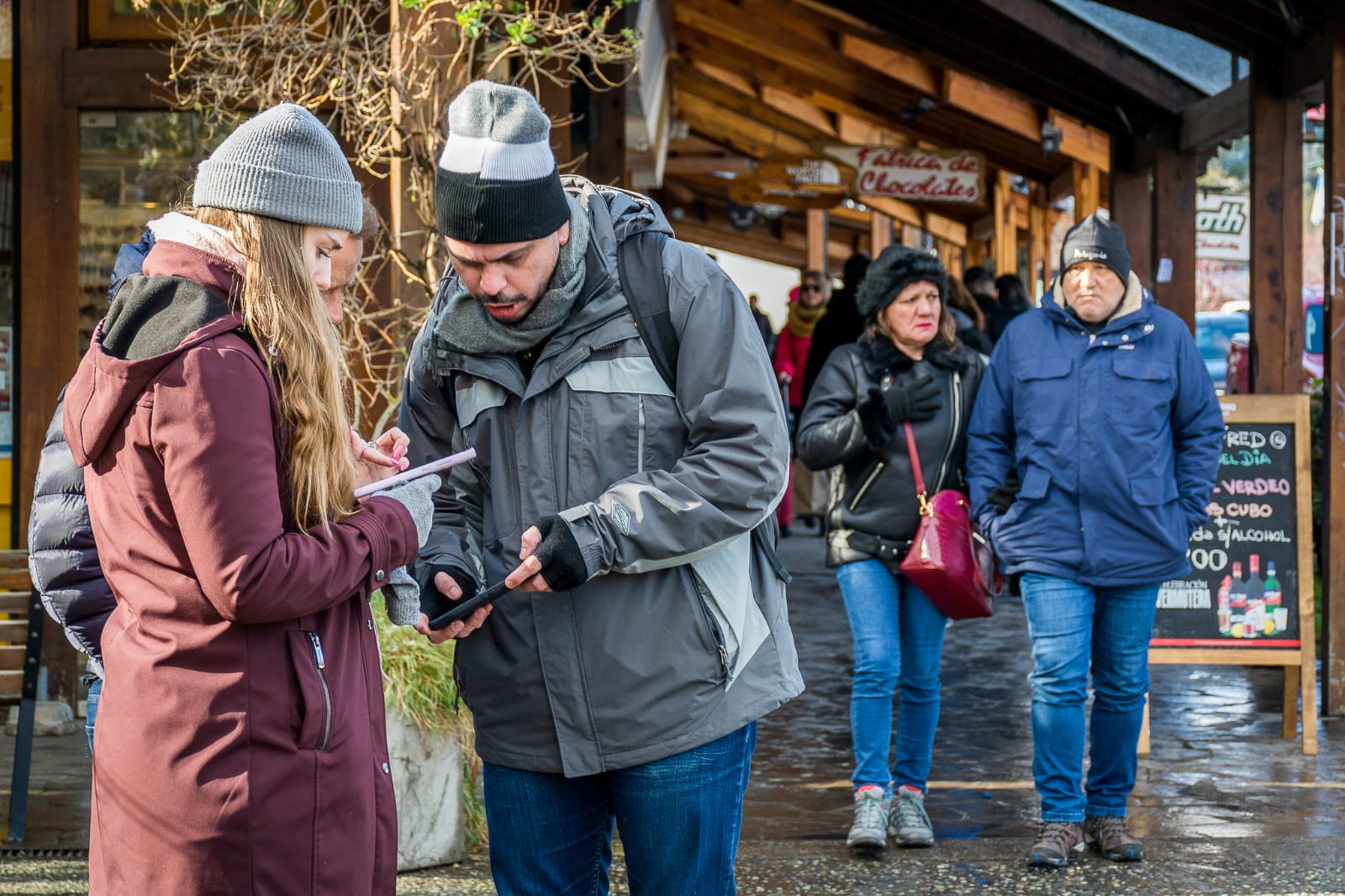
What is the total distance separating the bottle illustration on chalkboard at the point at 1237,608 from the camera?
598cm

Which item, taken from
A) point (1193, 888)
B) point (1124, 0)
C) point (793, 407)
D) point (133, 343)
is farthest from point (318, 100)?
point (793, 407)

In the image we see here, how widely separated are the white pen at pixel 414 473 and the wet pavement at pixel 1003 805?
2032 mm

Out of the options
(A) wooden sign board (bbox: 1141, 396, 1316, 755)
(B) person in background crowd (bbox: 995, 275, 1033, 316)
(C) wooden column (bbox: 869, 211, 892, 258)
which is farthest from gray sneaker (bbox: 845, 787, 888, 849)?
(C) wooden column (bbox: 869, 211, 892, 258)

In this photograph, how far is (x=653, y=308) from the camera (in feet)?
8.68

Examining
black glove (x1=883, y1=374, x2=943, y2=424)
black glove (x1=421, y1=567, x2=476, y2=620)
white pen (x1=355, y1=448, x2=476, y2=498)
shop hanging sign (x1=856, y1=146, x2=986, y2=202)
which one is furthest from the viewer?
shop hanging sign (x1=856, y1=146, x2=986, y2=202)

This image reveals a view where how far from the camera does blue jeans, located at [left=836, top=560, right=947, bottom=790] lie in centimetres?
466

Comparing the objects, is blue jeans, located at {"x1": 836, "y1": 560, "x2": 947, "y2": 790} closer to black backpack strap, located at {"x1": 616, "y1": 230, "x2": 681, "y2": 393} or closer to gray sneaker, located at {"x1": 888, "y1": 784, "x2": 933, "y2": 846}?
gray sneaker, located at {"x1": 888, "y1": 784, "x2": 933, "y2": 846}

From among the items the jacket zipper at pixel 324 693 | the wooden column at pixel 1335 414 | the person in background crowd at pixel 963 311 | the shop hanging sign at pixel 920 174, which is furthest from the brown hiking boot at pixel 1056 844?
the shop hanging sign at pixel 920 174

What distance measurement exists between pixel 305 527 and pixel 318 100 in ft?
10.00

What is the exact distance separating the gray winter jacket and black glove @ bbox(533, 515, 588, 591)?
36 mm

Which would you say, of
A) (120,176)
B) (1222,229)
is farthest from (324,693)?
(1222,229)

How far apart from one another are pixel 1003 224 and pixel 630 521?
616 inches

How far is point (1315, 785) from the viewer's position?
538 cm

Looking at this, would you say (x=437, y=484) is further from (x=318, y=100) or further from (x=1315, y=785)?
(x=1315, y=785)
